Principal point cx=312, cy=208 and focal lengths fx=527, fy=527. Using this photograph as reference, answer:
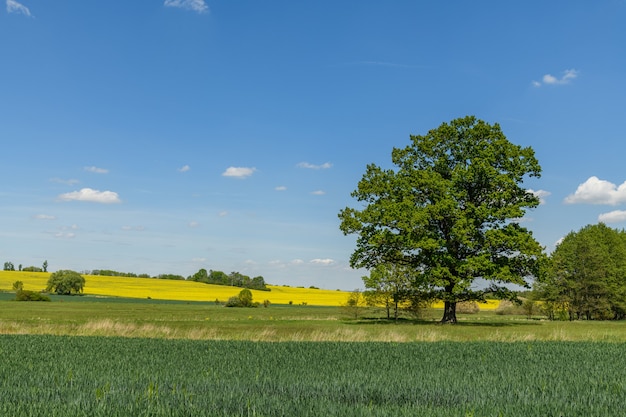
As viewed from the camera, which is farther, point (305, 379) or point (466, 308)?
point (466, 308)

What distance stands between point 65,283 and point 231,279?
57019 mm

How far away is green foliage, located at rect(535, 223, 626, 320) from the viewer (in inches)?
2648

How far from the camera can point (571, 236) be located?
78688 millimetres

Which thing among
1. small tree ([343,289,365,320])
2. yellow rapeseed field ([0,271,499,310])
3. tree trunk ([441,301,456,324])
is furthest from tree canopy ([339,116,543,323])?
yellow rapeseed field ([0,271,499,310])

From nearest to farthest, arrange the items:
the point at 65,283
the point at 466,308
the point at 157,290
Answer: the point at 466,308 → the point at 65,283 → the point at 157,290

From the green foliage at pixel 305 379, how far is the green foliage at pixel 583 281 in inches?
1943

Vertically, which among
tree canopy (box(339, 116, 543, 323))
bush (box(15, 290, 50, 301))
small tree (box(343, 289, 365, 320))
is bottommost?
bush (box(15, 290, 50, 301))

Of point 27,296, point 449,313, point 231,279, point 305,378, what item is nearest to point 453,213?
point 449,313

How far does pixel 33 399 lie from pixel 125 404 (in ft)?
6.58

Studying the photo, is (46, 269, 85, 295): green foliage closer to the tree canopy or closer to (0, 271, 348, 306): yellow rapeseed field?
(0, 271, 348, 306): yellow rapeseed field

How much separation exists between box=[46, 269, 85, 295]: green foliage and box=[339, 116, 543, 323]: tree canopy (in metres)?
77.6

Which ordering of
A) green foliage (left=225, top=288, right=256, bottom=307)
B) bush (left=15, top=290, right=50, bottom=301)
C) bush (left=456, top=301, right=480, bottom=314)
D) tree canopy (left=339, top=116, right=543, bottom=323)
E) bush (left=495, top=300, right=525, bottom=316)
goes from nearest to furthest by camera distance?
tree canopy (left=339, top=116, right=543, bottom=323) → bush (left=15, top=290, right=50, bottom=301) → bush (left=456, top=301, right=480, bottom=314) → green foliage (left=225, top=288, right=256, bottom=307) → bush (left=495, top=300, right=525, bottom=316)

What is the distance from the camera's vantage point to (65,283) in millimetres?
101688

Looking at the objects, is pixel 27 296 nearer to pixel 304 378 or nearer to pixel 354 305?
pixel 354 305
